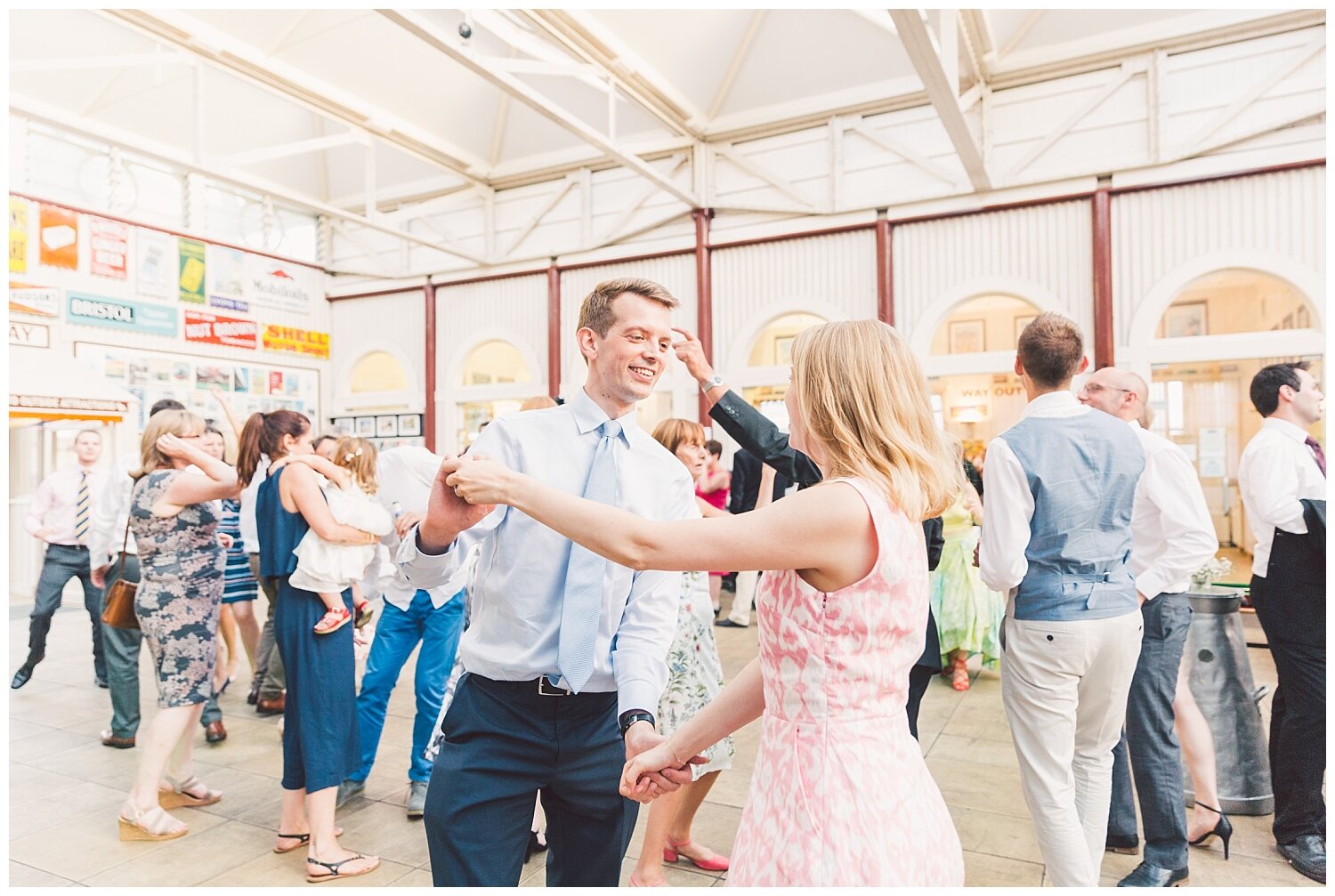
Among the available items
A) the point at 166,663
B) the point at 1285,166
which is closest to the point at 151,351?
the point at 166,663

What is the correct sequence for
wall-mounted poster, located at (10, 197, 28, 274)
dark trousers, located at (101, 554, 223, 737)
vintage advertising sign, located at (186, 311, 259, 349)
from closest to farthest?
dark trousers, located at (101, 554, 223, 737), wall-mounted poster, located at (10, 197, 28, 274), vintage advertising sign, located at (186, 311, 259, 349)

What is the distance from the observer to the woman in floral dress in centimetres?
313

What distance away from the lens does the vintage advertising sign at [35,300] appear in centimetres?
892

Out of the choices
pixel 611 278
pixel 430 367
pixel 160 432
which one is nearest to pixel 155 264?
pixel 430 367

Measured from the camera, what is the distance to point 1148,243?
7879 mm

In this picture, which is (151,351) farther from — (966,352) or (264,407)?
(966,352)

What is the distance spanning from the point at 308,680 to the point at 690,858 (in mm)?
1528

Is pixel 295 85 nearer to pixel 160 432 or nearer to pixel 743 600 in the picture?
pixel 160 432

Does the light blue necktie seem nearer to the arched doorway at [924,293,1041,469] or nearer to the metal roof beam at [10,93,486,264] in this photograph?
the arched doorway at [924,293,1041,469]

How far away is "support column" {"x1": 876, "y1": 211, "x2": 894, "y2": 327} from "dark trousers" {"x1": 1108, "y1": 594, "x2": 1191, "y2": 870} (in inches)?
256

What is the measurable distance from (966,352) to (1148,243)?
77.6 inches

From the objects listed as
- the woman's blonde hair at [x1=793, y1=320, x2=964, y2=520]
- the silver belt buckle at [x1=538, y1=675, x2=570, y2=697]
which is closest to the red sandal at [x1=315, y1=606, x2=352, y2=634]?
the silver belt buckle at [x1=538, y1=675, x2=570, y2=697]

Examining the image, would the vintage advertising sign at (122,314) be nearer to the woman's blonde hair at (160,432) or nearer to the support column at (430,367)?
the support column at (430,367)

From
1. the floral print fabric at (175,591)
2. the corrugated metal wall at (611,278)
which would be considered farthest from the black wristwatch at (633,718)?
the corrugated metal wall at (611,278)
